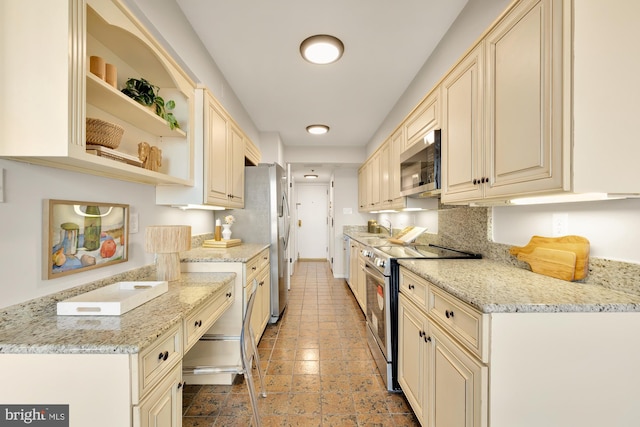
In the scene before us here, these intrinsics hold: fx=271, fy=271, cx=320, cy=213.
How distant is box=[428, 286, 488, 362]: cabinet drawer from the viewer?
1.00 m

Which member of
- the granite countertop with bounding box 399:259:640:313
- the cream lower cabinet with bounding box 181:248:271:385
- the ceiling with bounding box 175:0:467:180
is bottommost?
the cream lower cabinet with bounding box 181:248:271:385

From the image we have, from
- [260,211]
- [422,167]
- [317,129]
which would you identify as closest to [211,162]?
[260,211]

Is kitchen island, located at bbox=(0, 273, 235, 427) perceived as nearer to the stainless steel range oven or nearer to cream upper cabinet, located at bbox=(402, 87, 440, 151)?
the stainless steel range oven

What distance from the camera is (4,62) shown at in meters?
0.90

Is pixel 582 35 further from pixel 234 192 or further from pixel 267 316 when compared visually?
pixel 267 316

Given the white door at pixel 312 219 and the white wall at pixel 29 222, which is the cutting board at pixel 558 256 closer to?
the white wall at pixel 29 222

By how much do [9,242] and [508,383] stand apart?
188cm

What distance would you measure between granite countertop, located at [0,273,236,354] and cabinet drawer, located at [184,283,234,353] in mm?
85

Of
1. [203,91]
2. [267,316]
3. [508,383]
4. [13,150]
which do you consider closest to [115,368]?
[13,150]

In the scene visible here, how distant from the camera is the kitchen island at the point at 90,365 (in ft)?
2.72

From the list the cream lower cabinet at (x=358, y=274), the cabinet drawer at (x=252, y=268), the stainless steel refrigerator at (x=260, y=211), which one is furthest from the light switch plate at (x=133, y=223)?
the cream lower cabinet at (x=358, y=274)

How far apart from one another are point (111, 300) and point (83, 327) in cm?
23

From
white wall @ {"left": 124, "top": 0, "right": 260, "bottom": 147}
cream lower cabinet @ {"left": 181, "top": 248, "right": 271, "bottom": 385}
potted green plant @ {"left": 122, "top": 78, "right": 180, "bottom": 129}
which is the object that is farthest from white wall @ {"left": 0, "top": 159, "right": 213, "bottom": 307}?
white wall @ {"left": 124, "top": 0, "right": 260, "bottom": 147}

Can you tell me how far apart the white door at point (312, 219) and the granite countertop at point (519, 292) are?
21.2 ft
